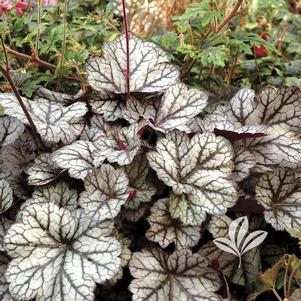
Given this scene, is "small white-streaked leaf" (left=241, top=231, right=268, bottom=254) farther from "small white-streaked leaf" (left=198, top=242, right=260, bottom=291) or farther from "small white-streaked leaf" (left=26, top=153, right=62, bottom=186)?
"small white-streaked leaf" (left=26, top=153, right=62, bottom=186)

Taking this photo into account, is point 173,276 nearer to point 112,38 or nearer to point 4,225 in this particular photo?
point 4,225

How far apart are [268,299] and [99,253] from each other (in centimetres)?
47

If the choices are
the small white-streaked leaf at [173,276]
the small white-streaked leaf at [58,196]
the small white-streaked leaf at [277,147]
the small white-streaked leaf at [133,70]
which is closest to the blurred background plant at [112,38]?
the small white-streaked leaf at [133,70]

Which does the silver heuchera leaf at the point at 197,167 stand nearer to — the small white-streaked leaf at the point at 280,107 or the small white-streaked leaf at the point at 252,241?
the small white-streaked leaf at the point at 252,241

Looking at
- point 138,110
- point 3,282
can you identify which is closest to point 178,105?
point 138,110

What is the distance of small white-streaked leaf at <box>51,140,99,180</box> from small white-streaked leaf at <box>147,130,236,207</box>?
15 centimetres

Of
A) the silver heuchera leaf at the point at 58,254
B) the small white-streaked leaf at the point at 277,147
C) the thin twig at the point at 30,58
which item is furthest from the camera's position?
the thin twig at the point at 30,58

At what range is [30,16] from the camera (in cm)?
168

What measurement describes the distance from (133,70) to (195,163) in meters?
0.35

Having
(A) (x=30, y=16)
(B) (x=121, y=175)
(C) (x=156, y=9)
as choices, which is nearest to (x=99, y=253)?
(B) (x=121, y=175)

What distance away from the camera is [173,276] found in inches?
45.9

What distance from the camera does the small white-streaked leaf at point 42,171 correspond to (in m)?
1.22

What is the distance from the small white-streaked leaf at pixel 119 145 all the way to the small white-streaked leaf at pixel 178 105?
0.09 metres

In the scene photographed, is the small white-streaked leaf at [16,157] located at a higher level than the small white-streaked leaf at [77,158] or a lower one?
lower
